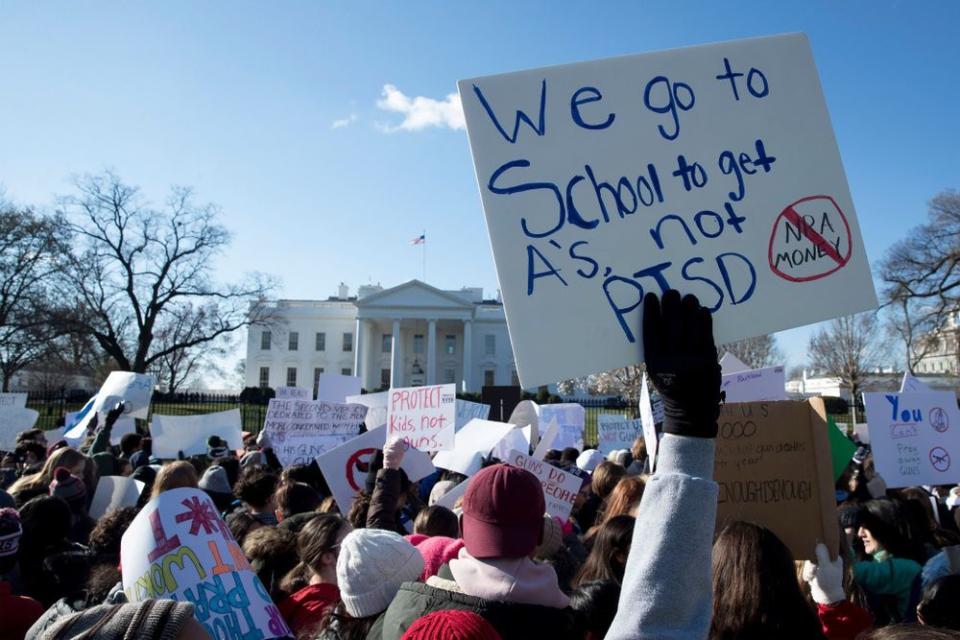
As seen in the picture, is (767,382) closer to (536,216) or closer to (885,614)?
(885,614)

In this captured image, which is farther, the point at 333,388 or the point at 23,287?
the point at 23,287

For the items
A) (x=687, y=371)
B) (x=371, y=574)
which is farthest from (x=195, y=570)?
(x=687, y=371)

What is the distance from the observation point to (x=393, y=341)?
74188 millimetres

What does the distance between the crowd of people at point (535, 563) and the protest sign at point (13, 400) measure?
365 inches

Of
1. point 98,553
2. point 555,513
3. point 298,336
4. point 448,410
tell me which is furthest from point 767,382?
point 298,336

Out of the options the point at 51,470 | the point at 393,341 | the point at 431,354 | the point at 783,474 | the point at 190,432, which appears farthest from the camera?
the point at 431,354

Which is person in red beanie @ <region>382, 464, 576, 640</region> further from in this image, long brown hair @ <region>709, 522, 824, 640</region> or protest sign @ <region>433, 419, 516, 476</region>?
protest sign @ <region>433, 419, 516, 476</region>

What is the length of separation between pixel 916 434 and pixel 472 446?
13.9 ft

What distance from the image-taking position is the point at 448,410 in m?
7.02

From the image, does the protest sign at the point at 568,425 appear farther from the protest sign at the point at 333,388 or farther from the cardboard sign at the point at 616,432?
the protest sign at the point at 333,388

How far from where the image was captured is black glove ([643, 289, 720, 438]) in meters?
1.44

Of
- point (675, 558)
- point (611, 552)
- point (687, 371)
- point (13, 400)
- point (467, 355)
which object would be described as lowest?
point (611, 552)

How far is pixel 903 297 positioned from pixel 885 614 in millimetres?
39825

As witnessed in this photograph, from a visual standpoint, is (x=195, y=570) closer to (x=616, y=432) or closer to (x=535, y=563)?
(x=535, y=563)
